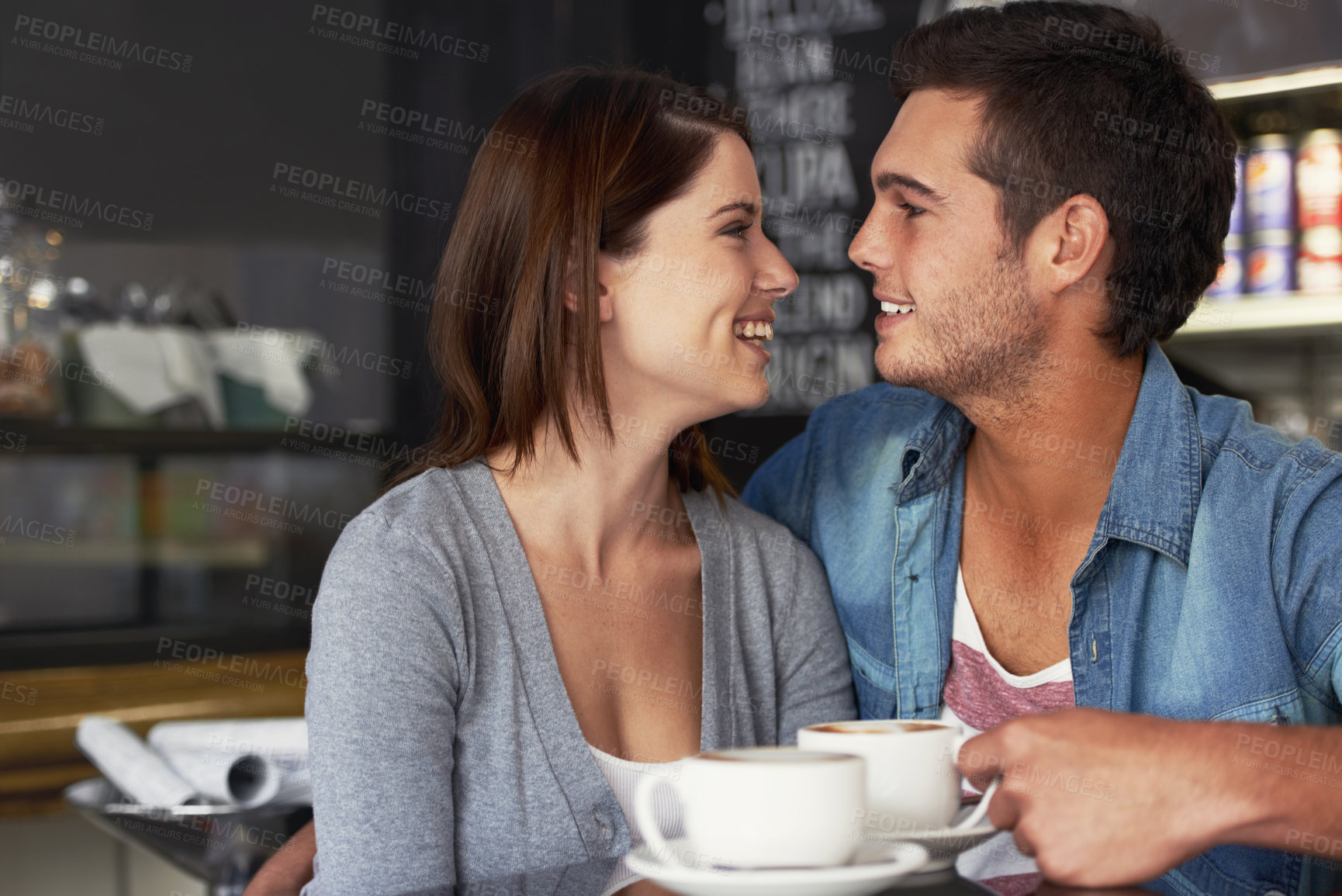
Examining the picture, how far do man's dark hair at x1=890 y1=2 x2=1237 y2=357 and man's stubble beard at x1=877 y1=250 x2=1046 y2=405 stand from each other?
6 cm

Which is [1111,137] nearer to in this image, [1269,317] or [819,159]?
[1269,317]

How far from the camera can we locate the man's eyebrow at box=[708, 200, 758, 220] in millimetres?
1290

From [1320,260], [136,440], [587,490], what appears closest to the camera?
[587,490]

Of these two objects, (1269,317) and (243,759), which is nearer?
(243,759)

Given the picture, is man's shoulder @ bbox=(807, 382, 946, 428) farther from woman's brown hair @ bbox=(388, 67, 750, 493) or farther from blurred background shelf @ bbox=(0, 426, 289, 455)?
blurred background shelf @ bbox=(0, 426, 289, 455)

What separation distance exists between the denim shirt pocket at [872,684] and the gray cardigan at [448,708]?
0.52 feet

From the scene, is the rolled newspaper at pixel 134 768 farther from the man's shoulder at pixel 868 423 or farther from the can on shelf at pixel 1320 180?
the can on shelf at pixel 1320 180

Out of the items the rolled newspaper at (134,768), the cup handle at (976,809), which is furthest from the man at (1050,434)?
the rolled newspaper at (134,768)

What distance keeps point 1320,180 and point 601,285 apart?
1357 mm

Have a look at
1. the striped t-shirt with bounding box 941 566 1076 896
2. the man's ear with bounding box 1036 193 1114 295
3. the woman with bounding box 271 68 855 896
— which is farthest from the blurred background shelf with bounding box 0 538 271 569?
the man's ear with bounding box 1036 193 1114 295

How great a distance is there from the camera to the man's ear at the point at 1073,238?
1399mm

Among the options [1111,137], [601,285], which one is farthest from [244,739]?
[1111,137]

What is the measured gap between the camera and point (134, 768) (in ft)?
4.65

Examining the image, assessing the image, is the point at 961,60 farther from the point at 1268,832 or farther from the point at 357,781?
the point at 357,781
